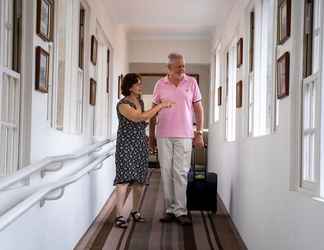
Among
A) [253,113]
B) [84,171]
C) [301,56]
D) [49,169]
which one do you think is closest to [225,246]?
[253,113]

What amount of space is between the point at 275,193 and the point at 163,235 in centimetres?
157

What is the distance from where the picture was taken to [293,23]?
2.51m

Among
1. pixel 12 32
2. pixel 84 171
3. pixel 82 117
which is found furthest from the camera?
pixel 82 117

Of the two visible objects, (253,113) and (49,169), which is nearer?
(49,169)

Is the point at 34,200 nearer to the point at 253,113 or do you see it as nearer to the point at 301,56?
the point at 301,56

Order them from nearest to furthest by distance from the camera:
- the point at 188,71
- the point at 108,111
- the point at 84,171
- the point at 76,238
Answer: the point at 84,171 < the point at 76,238 < the point at 108,111 < the point at 188,71

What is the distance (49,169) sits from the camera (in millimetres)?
2773

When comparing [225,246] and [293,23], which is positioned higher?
[293,23]

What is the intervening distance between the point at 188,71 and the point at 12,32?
25.3 feet

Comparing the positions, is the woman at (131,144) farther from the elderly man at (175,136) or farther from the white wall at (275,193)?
the white wall at (275,193)

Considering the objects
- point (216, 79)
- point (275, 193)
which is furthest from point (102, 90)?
point (275, 193)

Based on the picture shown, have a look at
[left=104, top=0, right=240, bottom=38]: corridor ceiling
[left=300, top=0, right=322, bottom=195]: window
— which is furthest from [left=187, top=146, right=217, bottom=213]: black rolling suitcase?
[left=300, top=0, right=322, bottom=195]: window

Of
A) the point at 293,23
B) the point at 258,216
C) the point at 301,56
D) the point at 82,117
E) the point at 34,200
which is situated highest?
the point at 293,23

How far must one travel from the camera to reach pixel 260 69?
12.4 ft
